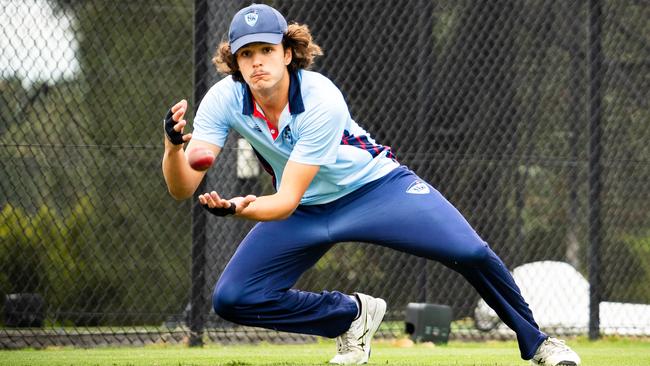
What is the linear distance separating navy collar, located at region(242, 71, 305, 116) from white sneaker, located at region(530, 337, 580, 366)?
145cm

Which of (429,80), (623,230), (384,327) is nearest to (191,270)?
(384,327)

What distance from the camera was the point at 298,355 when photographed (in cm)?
585

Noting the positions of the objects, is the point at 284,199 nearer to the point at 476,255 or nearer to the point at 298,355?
the point at 476,255

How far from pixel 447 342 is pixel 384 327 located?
499 mm

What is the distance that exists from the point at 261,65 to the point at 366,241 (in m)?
0.89

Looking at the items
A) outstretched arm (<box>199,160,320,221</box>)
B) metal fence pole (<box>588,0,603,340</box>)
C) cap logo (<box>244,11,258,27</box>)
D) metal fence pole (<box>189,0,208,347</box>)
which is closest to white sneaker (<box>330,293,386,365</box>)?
outstretched arm (<box>199,160,320,221</box>)

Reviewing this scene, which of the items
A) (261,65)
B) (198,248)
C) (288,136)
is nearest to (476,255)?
(288,136)

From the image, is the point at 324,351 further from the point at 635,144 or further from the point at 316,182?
the point at 635,144

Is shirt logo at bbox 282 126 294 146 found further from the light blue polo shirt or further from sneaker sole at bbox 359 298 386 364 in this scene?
sneaker sole at bbox 359 298 386 364

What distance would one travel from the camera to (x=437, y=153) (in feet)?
23.5

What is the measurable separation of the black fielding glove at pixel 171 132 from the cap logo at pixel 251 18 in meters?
0.54

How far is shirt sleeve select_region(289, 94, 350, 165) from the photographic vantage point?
13.4 ft

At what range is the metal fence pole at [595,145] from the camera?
747 cm

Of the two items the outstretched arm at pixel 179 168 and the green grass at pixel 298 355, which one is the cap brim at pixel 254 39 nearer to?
the outstretched arm at pixel 179 168
